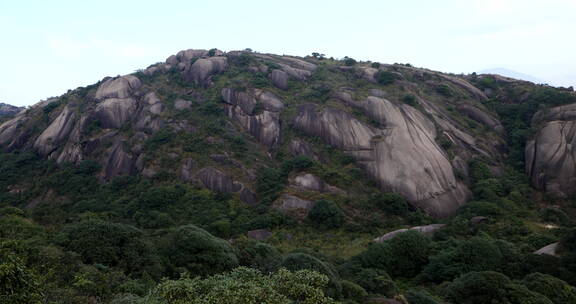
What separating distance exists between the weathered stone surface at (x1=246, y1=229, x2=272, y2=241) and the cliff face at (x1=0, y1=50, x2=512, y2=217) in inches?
228

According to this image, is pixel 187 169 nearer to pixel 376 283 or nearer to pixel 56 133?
pixel 56 133

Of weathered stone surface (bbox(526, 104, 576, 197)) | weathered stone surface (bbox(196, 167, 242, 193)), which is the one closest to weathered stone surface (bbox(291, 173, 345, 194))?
weathered stone surface (bbox(196, 167, 242, 193))

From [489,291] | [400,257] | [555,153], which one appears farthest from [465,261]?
[555,153]

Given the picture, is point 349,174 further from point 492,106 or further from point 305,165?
point 492,106

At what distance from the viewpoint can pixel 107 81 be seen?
61344 mm

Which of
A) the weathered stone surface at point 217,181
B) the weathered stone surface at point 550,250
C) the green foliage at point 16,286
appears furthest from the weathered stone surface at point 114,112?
the weathered stone surface at point 550,250

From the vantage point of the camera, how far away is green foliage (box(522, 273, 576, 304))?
837 inches

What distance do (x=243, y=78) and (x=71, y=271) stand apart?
43556mm

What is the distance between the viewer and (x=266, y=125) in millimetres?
51688

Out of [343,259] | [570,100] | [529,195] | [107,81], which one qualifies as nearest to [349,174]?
[343,259]

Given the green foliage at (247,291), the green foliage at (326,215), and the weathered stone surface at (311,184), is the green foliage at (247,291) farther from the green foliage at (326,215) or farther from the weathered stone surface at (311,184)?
the weathered stone surface at (311,184)

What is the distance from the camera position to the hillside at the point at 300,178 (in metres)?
25.1

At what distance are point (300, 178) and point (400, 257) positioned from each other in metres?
15.7

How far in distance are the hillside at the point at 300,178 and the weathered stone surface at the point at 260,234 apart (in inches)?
8.7
